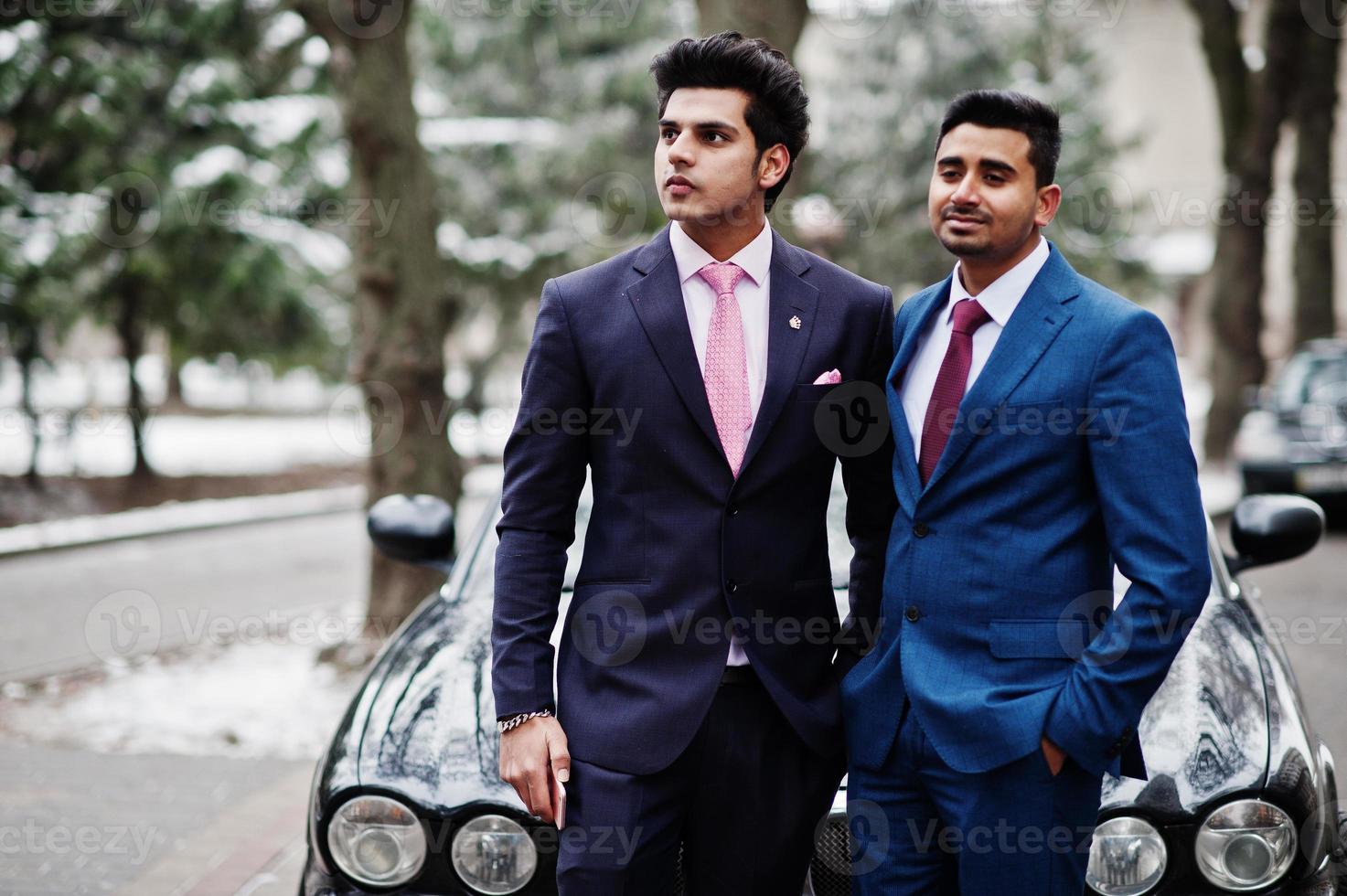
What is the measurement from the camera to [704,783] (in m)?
2.20

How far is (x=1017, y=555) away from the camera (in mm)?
2096

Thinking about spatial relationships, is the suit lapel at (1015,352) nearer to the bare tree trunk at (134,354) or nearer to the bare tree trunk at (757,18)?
the bare tree trunk at (757,18)

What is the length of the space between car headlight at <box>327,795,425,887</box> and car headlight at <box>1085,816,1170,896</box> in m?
1.36

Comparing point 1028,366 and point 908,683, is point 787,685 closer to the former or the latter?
point 908,683

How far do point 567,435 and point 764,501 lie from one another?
0.36 m

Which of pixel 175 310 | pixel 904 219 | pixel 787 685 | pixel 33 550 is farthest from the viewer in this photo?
pixel 904 219

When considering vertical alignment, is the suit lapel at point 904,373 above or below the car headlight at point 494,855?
above

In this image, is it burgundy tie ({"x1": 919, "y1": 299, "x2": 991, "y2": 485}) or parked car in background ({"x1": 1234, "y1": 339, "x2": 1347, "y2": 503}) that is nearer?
burgundy tie ({"x1": 919, "y1": 299, "x2": 991, "y2": 485})

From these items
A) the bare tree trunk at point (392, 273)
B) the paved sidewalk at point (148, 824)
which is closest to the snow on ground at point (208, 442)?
the bare tree trunk at point (392, 273)

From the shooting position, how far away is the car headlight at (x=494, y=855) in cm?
265

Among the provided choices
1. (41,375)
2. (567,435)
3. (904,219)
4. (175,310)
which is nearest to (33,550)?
(41,375)

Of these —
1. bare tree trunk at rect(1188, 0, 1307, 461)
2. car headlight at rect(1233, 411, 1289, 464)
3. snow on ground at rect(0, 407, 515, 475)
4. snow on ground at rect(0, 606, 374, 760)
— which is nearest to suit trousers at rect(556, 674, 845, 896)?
snow on ground at rect(0, 606, 374, 760)

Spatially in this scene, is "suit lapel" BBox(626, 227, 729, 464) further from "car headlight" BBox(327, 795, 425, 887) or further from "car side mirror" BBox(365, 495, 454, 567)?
"car side mirror" BBox(365, 495, 454, 567)

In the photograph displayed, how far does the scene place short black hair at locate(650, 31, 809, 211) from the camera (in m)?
2.17
